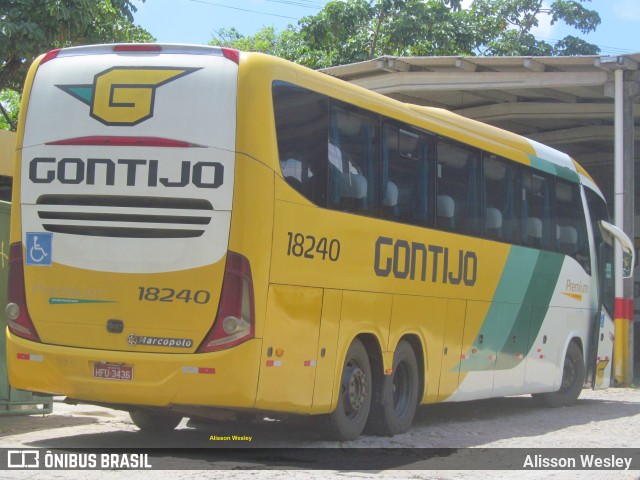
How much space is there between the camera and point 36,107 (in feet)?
29.9

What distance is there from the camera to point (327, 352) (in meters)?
9.55

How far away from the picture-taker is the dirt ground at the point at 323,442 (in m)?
8.38

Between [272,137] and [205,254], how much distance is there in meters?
1.18

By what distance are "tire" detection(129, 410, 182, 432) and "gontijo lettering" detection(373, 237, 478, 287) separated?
8.95 ft

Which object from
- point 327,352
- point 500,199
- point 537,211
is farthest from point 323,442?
point 537,211

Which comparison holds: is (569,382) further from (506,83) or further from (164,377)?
(164,377)

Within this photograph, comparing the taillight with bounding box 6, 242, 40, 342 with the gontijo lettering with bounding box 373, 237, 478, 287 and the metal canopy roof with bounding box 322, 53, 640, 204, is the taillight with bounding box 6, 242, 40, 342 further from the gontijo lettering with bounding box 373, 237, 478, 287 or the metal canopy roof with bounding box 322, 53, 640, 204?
the metal canopy roof with bounding box 322, 53, 640, 204

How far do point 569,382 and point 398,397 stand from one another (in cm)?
554

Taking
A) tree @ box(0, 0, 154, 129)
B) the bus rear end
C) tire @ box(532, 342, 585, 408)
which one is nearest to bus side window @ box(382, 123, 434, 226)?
the bus rear end

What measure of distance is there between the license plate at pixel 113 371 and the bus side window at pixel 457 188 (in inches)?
176

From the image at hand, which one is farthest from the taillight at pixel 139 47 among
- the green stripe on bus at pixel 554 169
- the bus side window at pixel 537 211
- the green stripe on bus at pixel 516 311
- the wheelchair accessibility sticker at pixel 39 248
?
the green stripe on bus at pixel 554 169

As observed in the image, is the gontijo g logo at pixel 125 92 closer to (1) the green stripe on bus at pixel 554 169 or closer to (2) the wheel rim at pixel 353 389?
(2) the wheel rim at pixel 353 389

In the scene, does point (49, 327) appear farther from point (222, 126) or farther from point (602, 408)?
point (602, 408)

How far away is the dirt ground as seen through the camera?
8.38m
